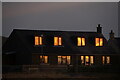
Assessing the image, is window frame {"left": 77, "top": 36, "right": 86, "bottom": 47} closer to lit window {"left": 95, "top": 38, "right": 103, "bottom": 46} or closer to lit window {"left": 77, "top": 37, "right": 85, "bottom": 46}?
lit window {"left": 77, "top": 37, "right": 85, "bottom": 46}

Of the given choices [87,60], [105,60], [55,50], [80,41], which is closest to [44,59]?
[55,50]

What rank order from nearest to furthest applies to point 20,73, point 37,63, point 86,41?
point 20,73 < point 37,63 < point 86,41

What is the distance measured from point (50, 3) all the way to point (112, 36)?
5659mm

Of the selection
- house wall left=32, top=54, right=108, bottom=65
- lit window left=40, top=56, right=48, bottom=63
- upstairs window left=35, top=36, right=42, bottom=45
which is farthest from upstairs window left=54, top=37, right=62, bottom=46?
lit window left=40, top=56, right=48, bottom=63

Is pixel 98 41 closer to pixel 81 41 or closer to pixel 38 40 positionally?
pixel 81 41

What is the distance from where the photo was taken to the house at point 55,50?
14469 mm

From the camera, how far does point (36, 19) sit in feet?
43.2

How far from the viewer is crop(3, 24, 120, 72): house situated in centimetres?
1447

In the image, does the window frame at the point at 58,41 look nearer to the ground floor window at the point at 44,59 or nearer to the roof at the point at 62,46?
the roof at the point at 62,46

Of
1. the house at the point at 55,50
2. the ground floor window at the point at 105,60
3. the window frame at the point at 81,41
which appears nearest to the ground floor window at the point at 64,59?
the house at the point at 55,50

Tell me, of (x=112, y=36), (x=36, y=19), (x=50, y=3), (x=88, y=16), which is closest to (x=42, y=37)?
(x=36, y=19)

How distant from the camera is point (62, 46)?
14820 mm

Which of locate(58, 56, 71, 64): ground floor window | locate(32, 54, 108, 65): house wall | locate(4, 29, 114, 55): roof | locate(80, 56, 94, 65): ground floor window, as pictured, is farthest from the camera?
locate(80, 56, 94, 65): ground floor window

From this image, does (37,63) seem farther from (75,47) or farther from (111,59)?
(111,59)
